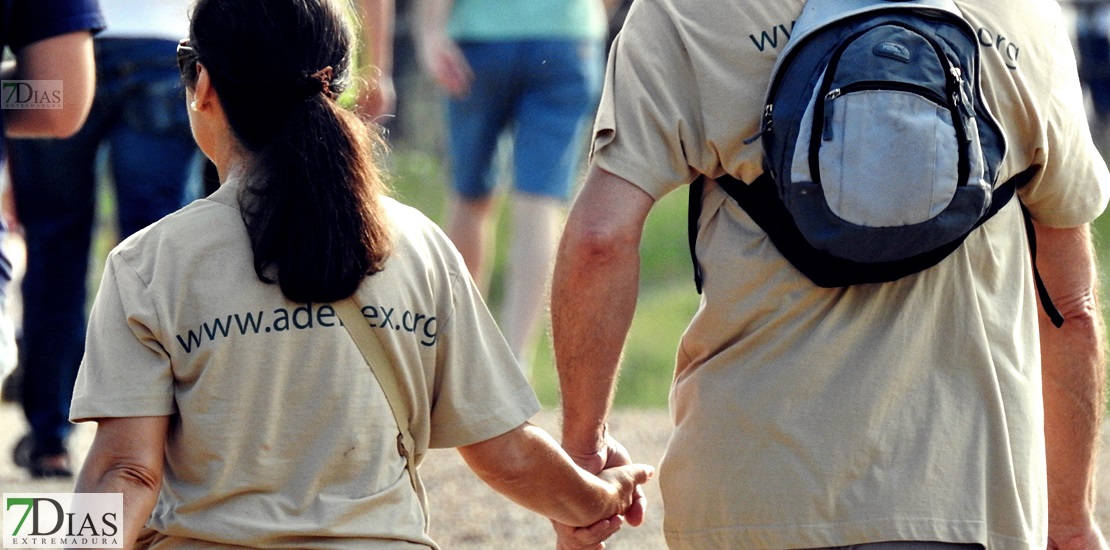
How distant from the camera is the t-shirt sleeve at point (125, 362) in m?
2.21

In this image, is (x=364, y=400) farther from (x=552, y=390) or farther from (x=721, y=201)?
(x=552, y=390)

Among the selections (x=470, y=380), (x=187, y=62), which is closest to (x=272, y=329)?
(x=470, y=380)

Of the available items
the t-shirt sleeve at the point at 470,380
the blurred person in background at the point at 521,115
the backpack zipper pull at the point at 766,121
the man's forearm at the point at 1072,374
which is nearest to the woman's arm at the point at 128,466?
the t-shirt sleeve at the point at 470,380

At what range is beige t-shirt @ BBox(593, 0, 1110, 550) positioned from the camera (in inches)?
97.8

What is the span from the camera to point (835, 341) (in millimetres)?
2506

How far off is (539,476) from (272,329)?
56 centimetres

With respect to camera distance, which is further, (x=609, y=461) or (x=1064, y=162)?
(x=609, y=461)

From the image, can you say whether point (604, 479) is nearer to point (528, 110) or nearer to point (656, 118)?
point (656, 118)

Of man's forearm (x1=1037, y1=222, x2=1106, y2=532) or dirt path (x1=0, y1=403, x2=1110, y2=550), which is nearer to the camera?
man's forearm (x1=1037, y1=222, x2=1106, y2=532)

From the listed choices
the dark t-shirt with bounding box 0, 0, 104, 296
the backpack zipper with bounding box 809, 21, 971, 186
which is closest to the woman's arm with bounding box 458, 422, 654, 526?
the backpack zipper with bounding box 809, 21, 971, 186

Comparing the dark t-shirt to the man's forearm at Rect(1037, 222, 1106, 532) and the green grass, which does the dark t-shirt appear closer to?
the man's forearm at Rect(1037, 222, 1106, 532)

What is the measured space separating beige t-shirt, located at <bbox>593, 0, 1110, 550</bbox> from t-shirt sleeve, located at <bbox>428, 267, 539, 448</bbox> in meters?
0.34

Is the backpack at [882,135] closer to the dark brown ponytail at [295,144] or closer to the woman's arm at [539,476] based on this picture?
the woman's arm at [539,476]

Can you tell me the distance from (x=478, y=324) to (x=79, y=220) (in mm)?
2728
